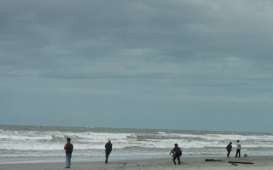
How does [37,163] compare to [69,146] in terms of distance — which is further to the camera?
[37,163]

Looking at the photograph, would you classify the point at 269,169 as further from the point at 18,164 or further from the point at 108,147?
the point at 18,164

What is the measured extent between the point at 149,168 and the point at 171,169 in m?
1.14

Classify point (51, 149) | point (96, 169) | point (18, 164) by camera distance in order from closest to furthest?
1. point (96, 169)
2. point (18, 164)
3. point (51, 149)

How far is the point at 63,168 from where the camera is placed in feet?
94.0

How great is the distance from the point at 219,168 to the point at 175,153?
4108 millimetres

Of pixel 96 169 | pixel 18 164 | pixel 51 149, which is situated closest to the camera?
pixel 96 169

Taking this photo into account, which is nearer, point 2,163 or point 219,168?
point 219,168

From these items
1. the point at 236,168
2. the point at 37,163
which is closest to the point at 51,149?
the point at 37,163

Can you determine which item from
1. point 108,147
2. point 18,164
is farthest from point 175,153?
point 18,164

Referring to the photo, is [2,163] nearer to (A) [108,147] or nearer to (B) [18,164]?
(B) [18,164]

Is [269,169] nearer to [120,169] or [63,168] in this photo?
[120,169]

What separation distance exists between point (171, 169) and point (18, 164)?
27.5ft

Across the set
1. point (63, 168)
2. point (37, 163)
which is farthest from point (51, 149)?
point (63, 168)

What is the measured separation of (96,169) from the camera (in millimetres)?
28109
